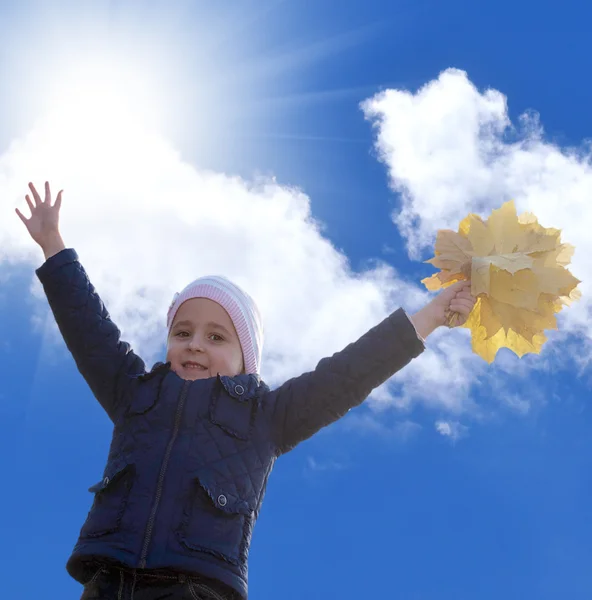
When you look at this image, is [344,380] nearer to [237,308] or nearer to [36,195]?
[237,308]

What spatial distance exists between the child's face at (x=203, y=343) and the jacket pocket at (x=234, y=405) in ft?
0.75

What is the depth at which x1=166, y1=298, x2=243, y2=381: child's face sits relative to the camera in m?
3.54

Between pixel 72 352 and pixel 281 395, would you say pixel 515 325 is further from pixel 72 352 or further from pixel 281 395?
pixel 72 352

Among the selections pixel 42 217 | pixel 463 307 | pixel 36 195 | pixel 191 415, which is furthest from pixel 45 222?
pixel 463 307

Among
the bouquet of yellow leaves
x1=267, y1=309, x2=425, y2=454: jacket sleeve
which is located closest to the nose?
x1=267, y1=309, x2=425, y2=454: jacket sleeve

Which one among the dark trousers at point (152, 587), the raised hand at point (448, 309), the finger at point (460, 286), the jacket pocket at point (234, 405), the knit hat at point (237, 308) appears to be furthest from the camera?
the knit hat at point (237, 308)

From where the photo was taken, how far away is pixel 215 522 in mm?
2893

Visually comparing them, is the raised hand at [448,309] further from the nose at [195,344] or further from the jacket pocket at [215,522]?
the jacket pocket at [215,522]

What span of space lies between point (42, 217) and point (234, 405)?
5.03 feet

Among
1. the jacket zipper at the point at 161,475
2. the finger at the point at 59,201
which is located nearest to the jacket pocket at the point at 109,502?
the jacket zipper at the point at 161,475

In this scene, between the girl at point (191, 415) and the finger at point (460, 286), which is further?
the finger at point (460, 286)

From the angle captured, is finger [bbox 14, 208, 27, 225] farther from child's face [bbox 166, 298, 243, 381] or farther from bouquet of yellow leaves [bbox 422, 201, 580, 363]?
bouquet of yellow leaves [bbox 422, 201, 580, 363]

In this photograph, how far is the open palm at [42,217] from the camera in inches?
151

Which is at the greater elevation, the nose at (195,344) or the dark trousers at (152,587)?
the nose at (195,344)
